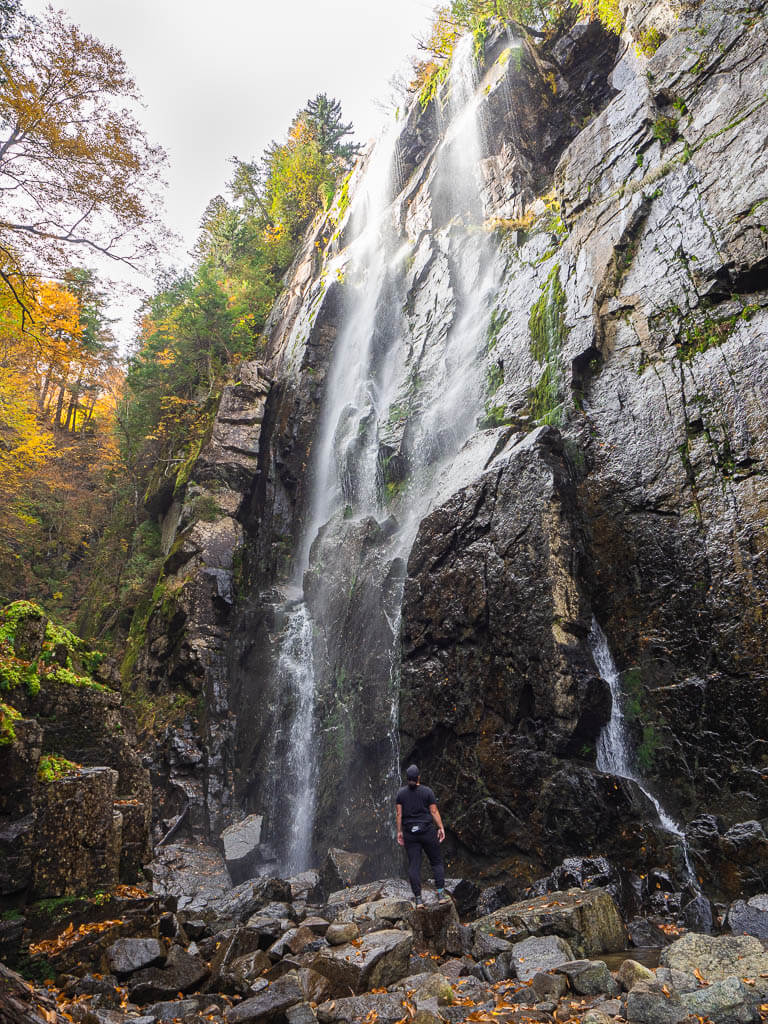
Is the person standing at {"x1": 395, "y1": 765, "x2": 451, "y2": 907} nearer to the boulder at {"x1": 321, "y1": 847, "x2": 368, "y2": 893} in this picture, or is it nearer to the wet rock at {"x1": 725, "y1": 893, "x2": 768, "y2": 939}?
the boulder at {"x1": 321, "y1": 847, "x2": 368, "y2": 893}

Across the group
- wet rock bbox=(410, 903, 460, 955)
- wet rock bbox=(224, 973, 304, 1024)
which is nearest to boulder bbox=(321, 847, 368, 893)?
wet rock bbox=(410, 903, 460, 955)

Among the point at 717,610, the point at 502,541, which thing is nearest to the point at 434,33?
the point at 502,541

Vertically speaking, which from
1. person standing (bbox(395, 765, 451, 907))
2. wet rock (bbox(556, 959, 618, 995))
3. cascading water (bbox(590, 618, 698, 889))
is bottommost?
wet rock (bbox(556, 959, 618, 995))

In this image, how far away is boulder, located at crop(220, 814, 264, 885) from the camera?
10.4 meters

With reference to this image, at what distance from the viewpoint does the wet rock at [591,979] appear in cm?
394

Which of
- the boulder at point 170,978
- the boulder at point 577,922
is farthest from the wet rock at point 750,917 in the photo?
the boulder at point 170,978

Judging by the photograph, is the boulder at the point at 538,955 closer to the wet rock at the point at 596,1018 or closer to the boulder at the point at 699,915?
the wet rock at the point at 596,1018

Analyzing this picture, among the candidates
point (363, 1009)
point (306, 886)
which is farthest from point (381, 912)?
point (306, 886)

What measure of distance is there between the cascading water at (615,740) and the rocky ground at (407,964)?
0.83m

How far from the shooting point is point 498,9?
703 inches

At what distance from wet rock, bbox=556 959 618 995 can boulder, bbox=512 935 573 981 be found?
278mm

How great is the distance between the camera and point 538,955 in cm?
459

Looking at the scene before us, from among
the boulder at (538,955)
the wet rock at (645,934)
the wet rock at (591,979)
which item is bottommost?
the wet rock at (645,934)

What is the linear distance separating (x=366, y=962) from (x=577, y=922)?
6.55ft
